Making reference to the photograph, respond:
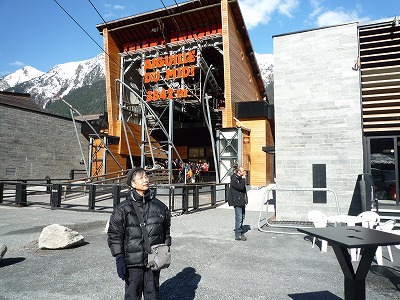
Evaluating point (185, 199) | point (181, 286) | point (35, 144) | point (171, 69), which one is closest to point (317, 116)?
point (185, 199)

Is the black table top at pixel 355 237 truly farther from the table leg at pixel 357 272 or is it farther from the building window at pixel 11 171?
the building window at pixel 11 171

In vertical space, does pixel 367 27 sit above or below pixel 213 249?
above

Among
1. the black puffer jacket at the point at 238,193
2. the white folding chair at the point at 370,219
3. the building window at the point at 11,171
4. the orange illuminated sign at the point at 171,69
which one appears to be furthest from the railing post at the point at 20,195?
the white folding chair at the point at 370,219

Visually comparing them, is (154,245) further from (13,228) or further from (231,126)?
(231,126)

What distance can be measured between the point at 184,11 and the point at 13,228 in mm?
19106

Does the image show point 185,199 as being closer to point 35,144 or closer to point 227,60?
point 227,60

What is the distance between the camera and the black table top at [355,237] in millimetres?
2551

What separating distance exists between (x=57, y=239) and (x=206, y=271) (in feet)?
10.7

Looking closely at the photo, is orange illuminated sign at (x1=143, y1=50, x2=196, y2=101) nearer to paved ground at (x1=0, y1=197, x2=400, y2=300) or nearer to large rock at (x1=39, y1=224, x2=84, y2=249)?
paved ground at (x1=0, y1=197, x2=400, y2=300)

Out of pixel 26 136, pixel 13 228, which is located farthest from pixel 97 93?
pixel 13 228

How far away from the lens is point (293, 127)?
9844 millimetres

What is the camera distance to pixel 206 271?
15.2ft

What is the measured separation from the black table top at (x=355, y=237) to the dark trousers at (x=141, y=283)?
1.78 meters

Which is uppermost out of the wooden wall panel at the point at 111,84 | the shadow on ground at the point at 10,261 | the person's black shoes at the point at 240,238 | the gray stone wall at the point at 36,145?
the wooden wall panel at the point at 111,84
